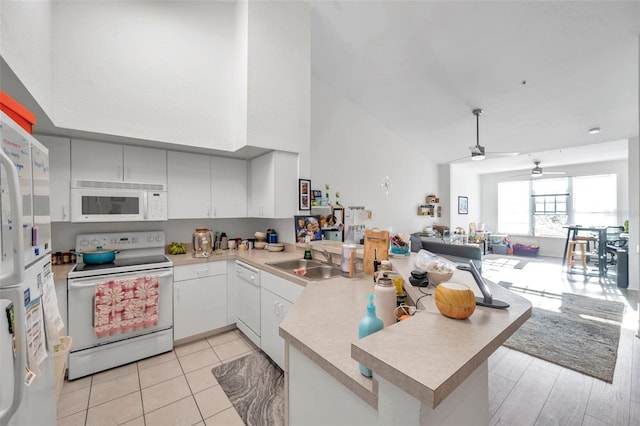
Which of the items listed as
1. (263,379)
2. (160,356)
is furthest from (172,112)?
(263,379)

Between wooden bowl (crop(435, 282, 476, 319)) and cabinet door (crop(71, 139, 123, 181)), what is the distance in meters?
3.12

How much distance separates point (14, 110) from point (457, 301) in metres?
1.82

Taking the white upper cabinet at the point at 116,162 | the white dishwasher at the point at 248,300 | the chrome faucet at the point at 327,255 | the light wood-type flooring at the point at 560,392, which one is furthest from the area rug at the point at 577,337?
the white upper cabinet at the point at 116,162

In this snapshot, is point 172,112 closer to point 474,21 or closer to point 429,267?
point 429,267

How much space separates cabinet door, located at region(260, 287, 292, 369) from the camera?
2191mm

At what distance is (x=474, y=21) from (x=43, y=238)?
4.00 m

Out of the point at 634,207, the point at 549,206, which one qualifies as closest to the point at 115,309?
the point at 634,207

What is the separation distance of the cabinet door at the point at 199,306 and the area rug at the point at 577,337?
3095mm

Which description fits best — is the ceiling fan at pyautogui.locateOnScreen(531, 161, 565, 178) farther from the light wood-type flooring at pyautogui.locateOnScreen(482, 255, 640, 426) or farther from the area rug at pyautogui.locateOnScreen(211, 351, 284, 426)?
the area rug at pyautogui.locateOnScreen(211, 351, 284, 426)

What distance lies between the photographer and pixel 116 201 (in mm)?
2617

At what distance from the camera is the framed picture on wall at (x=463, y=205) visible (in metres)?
7.68

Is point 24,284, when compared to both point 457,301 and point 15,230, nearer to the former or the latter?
point 15,230

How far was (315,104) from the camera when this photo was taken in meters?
4.13

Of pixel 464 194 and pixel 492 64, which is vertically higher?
pixel 492 64
